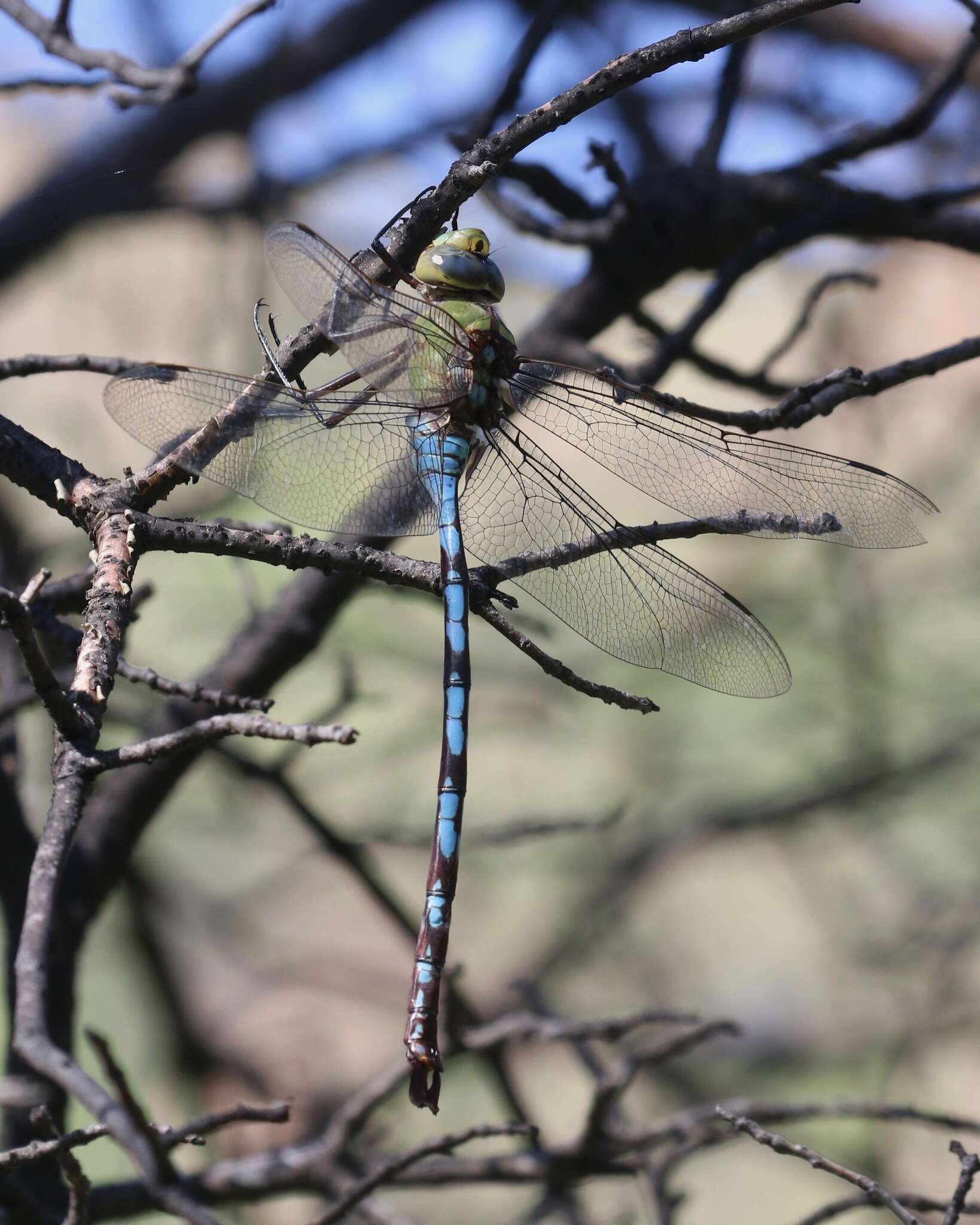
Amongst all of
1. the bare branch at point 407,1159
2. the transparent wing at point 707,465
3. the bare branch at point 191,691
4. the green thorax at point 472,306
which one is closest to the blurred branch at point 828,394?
the transparent wing at point 707,465

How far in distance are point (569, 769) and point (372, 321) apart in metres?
3.36

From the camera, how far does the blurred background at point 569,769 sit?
3049 mm

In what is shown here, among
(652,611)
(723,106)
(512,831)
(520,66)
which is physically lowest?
(512,831)

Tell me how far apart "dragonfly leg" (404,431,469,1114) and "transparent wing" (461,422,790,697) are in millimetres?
107

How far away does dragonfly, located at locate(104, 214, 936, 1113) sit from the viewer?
1.28m

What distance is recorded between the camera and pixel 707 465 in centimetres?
149

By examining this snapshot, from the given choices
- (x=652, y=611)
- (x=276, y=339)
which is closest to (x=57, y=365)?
(x=276, y=339)

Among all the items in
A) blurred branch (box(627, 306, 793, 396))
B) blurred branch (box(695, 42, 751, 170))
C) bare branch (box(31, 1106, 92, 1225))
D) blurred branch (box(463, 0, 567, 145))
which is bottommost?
bare branch (box(31, 1106, 92, 1225))

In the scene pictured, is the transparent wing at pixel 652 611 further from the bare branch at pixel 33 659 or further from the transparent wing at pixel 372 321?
the bare branch at pixel 33 659

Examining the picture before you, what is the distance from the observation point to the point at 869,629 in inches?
157

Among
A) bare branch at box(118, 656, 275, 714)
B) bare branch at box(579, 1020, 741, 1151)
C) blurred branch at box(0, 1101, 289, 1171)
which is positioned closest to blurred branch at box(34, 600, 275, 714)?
bare branch at box(118, 656, 275, 714)

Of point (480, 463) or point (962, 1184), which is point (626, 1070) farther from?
point (480, 463)

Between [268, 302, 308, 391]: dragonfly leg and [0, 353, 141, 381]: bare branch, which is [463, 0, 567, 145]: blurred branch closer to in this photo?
[268, 302, 308, 391]: dragonfly leg

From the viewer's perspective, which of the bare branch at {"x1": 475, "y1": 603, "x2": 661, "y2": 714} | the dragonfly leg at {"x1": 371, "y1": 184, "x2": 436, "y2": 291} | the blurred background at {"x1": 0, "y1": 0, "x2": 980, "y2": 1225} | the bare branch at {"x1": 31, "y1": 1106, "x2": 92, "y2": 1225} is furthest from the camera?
the blurred background at {"x1": 0, "y1": 0, "x2": 980, "y2": 1225}
